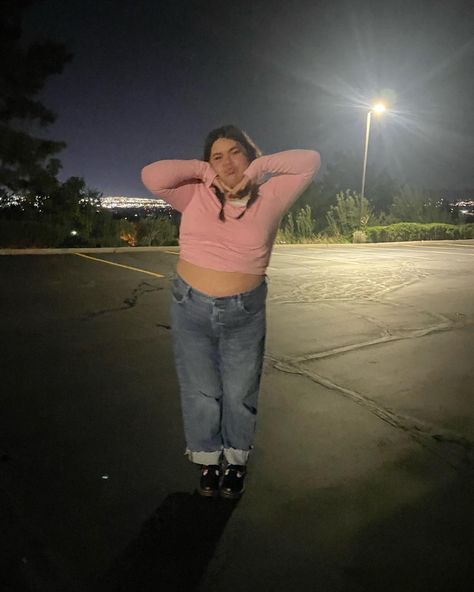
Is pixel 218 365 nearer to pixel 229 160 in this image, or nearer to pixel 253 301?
pixel 253 301

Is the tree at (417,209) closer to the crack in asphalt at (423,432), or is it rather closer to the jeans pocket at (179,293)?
the crack in asphalt at (423,432)

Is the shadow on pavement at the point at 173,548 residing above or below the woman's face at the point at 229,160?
below

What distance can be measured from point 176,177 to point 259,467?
5.69ft

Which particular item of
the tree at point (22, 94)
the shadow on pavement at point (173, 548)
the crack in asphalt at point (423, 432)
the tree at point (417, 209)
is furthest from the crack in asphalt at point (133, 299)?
the tree at point (417, 209)

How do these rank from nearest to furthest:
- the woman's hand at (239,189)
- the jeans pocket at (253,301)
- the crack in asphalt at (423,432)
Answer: the woman's hand at (239,189) < the jeans pocket at (253,301) < the crack in asphalt at (423,432)

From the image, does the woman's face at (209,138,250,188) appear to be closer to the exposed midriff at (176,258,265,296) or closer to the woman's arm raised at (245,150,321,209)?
the woman's arm raised at (245,150,321,209)

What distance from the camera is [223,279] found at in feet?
9.77

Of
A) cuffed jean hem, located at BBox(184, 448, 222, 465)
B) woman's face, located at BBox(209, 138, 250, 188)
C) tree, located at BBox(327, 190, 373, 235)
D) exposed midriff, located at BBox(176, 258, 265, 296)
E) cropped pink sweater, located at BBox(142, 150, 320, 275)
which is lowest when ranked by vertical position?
cuffed jean hem, located at BBox(184, 448, 222, 465)

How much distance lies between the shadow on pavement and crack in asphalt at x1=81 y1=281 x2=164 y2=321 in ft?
15.0

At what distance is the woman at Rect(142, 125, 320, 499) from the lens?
2.96m

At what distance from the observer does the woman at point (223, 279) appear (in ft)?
9.71

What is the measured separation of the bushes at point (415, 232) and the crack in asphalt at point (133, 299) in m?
17.4

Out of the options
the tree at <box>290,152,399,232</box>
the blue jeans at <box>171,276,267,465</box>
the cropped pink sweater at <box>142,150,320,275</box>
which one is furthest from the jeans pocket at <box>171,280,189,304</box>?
the tree at <box>290,152,399,232</box>

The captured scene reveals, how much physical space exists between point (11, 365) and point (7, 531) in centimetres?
270
